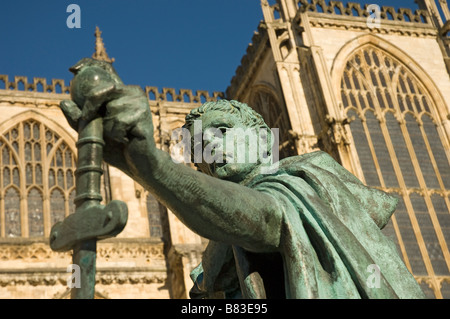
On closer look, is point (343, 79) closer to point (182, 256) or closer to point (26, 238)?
point (182, 256)

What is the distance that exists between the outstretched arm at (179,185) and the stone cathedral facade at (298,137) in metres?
11.4

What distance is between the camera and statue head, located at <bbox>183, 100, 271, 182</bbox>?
1.62 meters

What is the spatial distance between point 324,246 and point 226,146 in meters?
0.37

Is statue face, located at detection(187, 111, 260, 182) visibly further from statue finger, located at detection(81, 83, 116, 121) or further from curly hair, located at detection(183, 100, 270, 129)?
statue finger, located at detection(81, 83, 116, 121)

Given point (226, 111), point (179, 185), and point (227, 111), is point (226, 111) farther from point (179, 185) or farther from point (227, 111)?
point (179, 185)

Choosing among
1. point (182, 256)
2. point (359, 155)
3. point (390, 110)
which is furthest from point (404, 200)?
point (182, 256)

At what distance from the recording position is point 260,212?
1.38 meters

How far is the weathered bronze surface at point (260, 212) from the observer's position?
4.01ft

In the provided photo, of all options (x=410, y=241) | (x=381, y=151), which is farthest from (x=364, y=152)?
(x=410, y=241)

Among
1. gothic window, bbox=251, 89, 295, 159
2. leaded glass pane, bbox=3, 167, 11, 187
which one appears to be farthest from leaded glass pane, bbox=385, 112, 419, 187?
leaded glass pane, bbox=3, 167, 11, 187

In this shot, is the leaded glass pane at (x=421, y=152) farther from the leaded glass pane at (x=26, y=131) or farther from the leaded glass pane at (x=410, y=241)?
the leaded glass pane at (x=26, y=131)

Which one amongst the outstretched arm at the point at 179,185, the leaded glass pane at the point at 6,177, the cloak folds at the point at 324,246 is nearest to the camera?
the outstretched arm at the point at 179,185

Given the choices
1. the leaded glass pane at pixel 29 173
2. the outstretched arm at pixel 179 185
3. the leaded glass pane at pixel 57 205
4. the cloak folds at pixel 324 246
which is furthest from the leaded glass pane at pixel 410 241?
the outstretched arm at pixel 179 185

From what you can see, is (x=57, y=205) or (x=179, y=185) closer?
(x=179, y=185)
